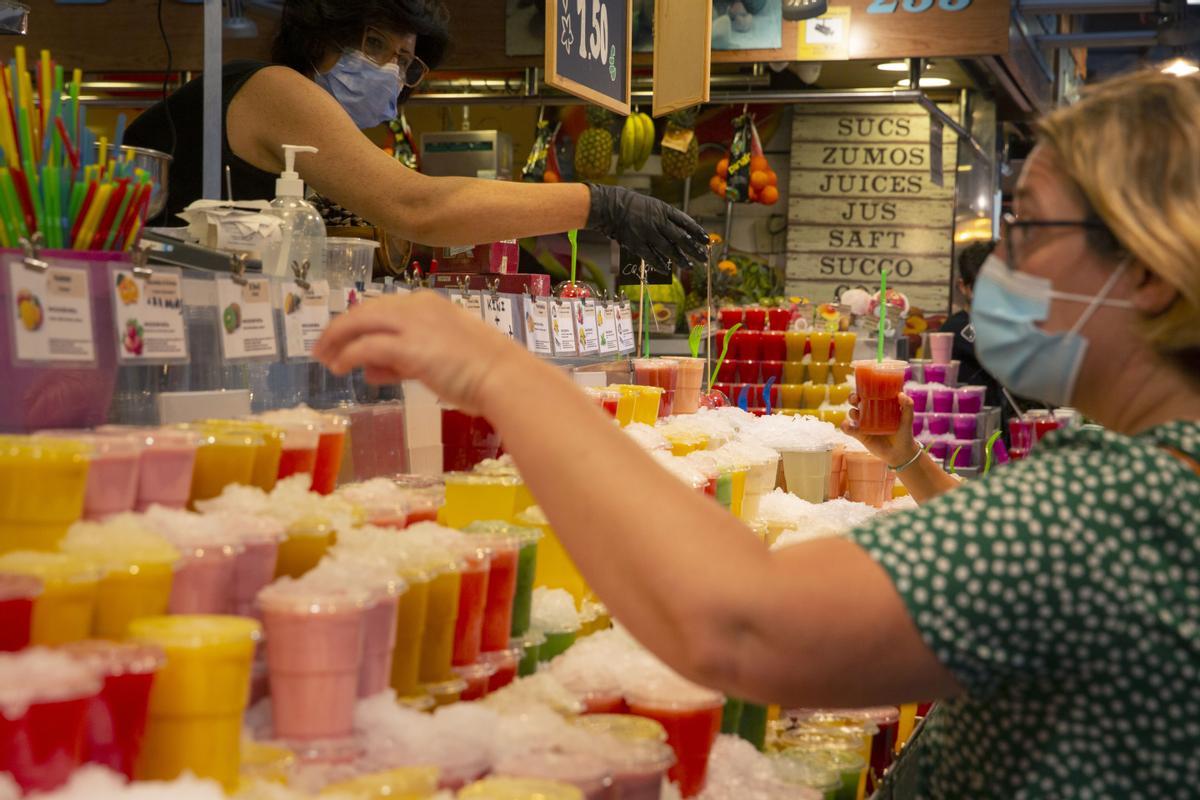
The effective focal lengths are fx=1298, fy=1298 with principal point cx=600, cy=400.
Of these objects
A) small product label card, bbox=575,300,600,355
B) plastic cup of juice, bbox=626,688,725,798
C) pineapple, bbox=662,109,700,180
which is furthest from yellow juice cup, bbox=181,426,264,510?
pineapple, bbox=662,109,700,180

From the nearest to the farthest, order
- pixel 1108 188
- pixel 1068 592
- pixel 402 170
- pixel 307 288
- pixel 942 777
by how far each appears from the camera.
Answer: pixel 1068 592 → pixel 1108 188 → pixel 942 777 → pixel 307 288 → pixel 402 170

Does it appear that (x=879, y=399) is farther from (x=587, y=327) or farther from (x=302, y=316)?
(x=302, y=316)

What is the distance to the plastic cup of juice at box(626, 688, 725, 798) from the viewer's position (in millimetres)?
1537

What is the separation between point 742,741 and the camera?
1800 mm

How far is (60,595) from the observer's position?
116cm

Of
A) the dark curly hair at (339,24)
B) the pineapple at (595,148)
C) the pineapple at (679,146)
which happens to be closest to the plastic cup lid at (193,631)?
the dark curly hair at (339,24)

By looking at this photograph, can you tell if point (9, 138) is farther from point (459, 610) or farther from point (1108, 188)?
point (1108, 188)

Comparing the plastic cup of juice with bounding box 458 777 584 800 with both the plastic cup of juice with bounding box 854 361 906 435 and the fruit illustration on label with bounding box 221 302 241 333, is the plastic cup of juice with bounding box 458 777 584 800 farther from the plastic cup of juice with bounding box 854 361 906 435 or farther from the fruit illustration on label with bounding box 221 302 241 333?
the plastic cup of juice with bounding box 854 361 906 435

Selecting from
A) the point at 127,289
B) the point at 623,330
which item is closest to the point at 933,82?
the point at 623,330

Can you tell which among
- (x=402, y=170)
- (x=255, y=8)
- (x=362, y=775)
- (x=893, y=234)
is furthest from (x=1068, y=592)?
(x=893, y=234)

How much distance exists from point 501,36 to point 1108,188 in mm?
7183

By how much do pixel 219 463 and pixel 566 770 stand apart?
54 cm

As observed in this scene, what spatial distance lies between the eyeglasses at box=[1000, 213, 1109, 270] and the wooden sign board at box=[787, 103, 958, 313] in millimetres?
8272

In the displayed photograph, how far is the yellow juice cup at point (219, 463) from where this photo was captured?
1479 mm
